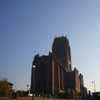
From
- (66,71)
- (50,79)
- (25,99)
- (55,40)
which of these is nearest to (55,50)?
(55,40)

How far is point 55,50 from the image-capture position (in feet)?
538

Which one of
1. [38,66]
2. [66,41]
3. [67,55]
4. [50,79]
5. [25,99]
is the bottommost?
[25,99]

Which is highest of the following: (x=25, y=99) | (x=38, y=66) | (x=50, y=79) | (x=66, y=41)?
(x=66, y=41)

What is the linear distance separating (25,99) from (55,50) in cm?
10734

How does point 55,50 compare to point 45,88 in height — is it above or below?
above

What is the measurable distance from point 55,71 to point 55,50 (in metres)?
36.4

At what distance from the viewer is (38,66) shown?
13200 centimetres

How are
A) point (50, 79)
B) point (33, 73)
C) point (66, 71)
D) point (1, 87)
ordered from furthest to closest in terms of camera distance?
point (66, 71), point (33, 73), point (50, 79), point (1, 87)

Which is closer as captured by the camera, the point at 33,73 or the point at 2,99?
the point at 2,99

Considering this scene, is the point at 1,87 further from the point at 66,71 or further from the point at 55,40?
the point at 55,40

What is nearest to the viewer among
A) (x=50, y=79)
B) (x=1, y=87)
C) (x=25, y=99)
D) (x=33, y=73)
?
(x=25, y=99)

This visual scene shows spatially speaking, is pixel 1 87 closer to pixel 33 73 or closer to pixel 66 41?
pixel 33 73

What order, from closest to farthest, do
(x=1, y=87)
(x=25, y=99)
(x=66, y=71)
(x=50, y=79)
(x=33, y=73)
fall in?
1. (x=25, y=99)
2. (x=1, y=87)
3. (x=50, y=79)
4. (x=33, y=73)
5. (x=66, y=71)

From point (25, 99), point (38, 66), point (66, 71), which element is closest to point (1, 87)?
point (25, 99)
